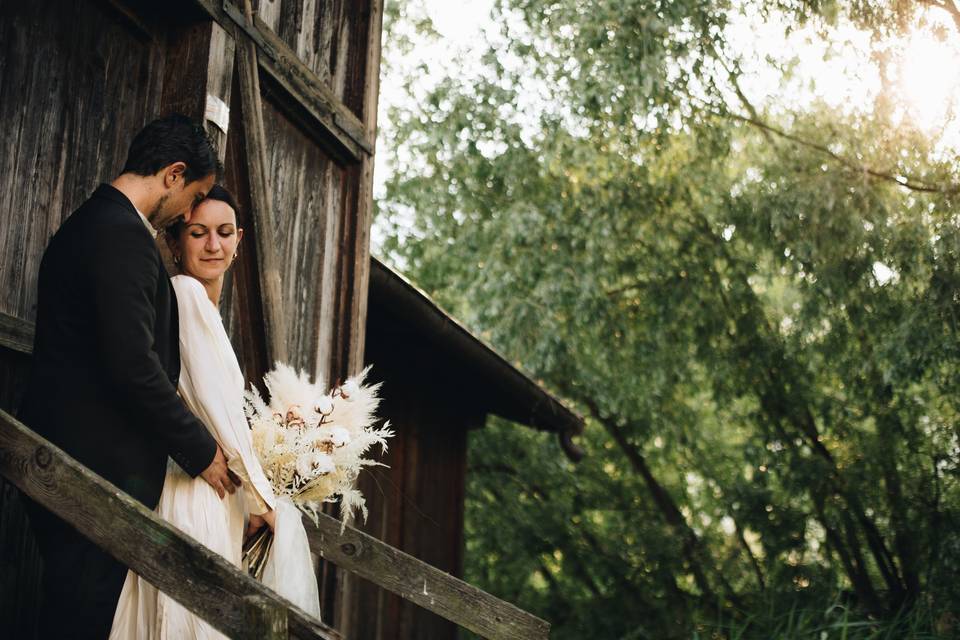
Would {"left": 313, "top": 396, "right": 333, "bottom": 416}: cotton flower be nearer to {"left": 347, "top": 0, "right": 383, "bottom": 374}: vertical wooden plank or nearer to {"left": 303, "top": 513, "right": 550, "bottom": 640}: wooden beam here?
{"left": 303, "top": 513, "right": 550, "bottom": 640}: wooden beam

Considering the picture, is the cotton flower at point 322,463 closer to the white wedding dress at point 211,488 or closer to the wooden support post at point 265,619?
the white wedding dress at point 211,488

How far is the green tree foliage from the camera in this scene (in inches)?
366

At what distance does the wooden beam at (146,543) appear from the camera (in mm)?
1881

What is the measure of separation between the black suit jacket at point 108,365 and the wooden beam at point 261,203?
1.67 metres

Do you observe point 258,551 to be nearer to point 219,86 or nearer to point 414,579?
point 414,579

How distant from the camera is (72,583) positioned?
2328mm

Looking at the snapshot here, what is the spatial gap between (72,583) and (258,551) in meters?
0.50

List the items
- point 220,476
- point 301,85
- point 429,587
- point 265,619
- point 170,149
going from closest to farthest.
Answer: point 265,619 < point 220,476 < point 170,149 < point 429,587 < point 301,85

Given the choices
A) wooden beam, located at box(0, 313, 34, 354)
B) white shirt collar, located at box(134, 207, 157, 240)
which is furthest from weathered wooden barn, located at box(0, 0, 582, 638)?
white shirt collar, located at box(134, 207, 157, 240)

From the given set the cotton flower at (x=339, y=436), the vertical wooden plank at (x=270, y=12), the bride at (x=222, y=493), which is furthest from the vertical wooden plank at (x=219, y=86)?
the cotton flower at (x=339, y=436)

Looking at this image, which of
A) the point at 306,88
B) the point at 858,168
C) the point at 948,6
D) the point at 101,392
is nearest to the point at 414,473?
the point at 306,88

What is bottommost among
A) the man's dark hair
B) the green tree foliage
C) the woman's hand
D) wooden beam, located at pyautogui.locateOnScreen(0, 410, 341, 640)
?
wooden beam, located at pyautogui.locateOnScreen(0, 410, 341, 640)

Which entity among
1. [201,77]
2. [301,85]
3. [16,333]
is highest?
[301,85]

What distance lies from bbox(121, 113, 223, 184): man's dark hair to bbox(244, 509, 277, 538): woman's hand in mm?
872
